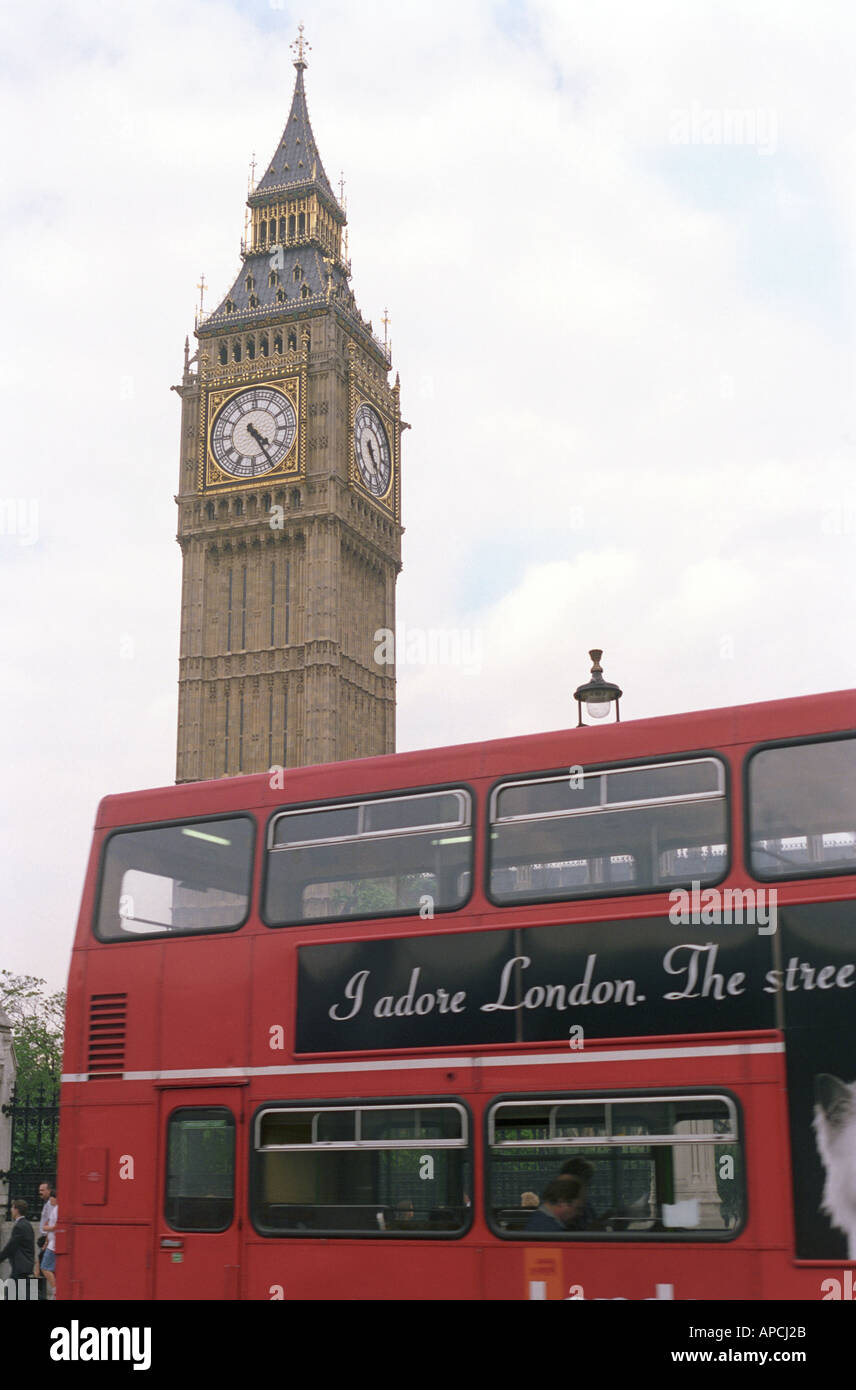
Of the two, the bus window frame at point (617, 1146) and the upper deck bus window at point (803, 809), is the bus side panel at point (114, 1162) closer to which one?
the bus window frame at point (617, 1146)

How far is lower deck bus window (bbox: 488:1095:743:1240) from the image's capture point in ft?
25.0

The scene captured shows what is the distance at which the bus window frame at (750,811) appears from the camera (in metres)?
7.68

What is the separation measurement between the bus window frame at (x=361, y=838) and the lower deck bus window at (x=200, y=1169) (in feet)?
4.18

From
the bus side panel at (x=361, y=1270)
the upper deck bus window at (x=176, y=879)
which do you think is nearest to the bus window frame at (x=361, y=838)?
the upper deck bus window at (x=176, y=879)

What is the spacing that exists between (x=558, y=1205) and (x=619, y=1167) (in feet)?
1.40

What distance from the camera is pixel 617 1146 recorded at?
7.85m

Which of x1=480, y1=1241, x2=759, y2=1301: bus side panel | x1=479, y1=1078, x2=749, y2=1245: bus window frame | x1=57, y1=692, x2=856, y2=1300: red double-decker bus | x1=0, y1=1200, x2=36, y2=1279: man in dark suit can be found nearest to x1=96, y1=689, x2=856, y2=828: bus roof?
x1=57, y1=692, x2=856, y2=1300: red double-decker bus

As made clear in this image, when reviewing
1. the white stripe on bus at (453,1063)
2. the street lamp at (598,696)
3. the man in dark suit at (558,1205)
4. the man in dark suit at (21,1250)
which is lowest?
the man in dark suit at (21,1250)

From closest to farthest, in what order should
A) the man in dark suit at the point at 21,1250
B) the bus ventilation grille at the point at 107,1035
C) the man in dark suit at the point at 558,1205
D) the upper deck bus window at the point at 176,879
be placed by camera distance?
the man in dark suit at the point at 558,1205, the upper deck bus window at the point at 176,879, the bus ventilation grille at the point at 107,1035, the man in dark suit at the point at 21,1250

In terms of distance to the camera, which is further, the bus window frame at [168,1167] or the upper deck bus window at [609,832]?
the bus window frame at [168,1167]

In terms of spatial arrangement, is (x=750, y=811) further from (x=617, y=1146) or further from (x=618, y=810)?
(x=617, y=1146)

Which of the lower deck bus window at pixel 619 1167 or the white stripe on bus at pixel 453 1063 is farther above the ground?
the white stripe on bus at pixel 453 1063

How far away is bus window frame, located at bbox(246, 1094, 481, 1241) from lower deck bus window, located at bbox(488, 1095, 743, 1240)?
0.49 feet

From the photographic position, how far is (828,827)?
7789mm
